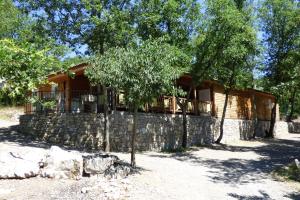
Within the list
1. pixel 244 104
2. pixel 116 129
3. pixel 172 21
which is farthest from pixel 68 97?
pixel 244 104

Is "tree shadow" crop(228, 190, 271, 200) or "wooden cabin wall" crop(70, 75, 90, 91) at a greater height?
"wooden cabin wall" crop(70, 75, 90, 91)

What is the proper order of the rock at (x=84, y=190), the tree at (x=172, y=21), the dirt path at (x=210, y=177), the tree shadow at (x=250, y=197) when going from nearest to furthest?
the rock at (x=84, y=190) < the tree shadow at (x=250, y=197) < the dirt path at (x=210, y=177) < the tree at (x=172, y=21)

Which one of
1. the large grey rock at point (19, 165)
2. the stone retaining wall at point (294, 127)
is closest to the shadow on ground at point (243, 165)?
the large grey rock at point (19, 165)

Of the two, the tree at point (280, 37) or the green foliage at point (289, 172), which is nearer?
the green foliage at point (289, 172)

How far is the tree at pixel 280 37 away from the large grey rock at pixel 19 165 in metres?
20.8

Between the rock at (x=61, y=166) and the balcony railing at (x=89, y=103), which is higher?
the balcony railing at (x=89, y=103)

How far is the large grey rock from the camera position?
11562 millimetres

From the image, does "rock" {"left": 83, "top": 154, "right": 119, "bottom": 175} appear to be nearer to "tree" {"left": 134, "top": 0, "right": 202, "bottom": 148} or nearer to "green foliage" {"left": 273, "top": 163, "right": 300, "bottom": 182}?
"green foliage" {"left": 273, "top": 163, "right": 300, "bottom": 182}

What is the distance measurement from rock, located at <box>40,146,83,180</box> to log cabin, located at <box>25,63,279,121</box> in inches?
101

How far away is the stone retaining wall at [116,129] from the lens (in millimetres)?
18594

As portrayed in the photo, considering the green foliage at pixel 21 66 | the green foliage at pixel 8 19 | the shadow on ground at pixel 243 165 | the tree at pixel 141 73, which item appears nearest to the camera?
the green foliage at pixel 21 66

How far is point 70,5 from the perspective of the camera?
18.1 m

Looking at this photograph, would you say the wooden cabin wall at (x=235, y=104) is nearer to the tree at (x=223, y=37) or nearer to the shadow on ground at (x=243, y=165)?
the tree at (x=223, y=37)

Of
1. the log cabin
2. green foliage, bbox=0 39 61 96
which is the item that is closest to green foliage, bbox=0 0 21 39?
the log cabin
